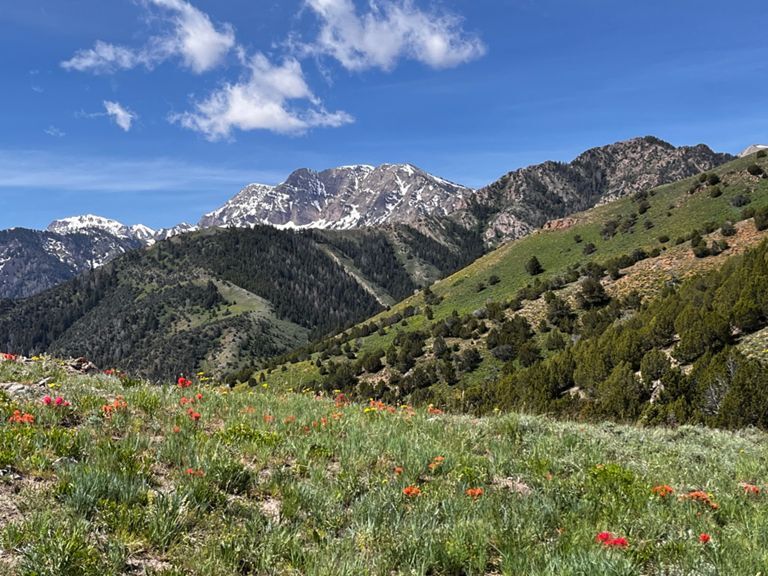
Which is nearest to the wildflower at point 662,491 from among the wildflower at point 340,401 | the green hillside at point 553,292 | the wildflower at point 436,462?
the wildflower at point 436,462

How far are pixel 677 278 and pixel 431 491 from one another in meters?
43.7

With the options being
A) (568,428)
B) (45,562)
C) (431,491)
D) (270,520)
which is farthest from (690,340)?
(45,562)

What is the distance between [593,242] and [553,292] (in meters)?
19.6

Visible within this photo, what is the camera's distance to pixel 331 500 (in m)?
5.18

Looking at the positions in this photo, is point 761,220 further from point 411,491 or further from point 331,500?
point 331,500

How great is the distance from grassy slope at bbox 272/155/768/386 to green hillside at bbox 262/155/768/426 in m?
0.22

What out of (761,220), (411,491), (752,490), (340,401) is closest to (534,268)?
(761,220)

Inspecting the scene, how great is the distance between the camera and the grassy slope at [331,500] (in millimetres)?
3980

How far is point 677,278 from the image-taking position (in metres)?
41.4

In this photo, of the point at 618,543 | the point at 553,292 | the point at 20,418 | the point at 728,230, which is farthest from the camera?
the point at 553,292

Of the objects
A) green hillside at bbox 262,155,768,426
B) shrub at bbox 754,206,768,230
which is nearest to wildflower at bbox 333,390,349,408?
green hillside at bbox 262,155,768,426

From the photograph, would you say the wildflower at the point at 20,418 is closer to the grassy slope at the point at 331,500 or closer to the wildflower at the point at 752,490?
the grassy slope at the point at 331,500

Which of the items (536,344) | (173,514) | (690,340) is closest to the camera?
(173,514)

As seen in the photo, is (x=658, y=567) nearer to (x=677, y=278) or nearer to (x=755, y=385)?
(x=755, y=385)
